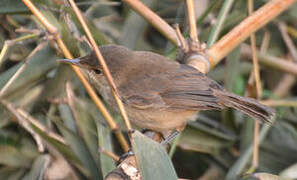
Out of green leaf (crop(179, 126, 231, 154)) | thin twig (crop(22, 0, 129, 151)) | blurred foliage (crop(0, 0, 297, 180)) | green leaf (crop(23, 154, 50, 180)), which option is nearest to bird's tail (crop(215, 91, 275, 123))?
blurred foliage (crop(0, 0, 297, 180))

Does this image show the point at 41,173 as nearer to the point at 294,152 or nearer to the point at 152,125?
the point at 152,125

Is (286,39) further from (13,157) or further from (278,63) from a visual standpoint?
(13,157)

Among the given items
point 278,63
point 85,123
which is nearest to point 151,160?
point 85,123

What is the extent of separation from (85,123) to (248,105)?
108cm

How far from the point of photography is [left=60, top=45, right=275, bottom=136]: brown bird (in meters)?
2.68

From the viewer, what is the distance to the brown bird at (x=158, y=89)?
2684 mm

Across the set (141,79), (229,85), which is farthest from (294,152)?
(141,79)

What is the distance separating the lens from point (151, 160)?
188 centimetres

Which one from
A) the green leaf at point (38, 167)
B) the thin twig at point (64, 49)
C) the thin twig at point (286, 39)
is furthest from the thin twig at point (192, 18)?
the thin twig at point (286, 39)

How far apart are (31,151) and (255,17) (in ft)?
5.91

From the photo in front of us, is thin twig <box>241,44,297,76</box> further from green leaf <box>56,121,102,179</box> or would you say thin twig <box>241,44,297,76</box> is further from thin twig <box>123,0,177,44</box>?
green leaf <box>56,121,102,179</box>

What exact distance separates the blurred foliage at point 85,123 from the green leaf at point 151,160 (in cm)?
53

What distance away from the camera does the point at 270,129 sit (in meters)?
3.55

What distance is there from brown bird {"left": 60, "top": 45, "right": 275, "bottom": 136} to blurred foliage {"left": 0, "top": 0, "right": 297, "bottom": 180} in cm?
21
